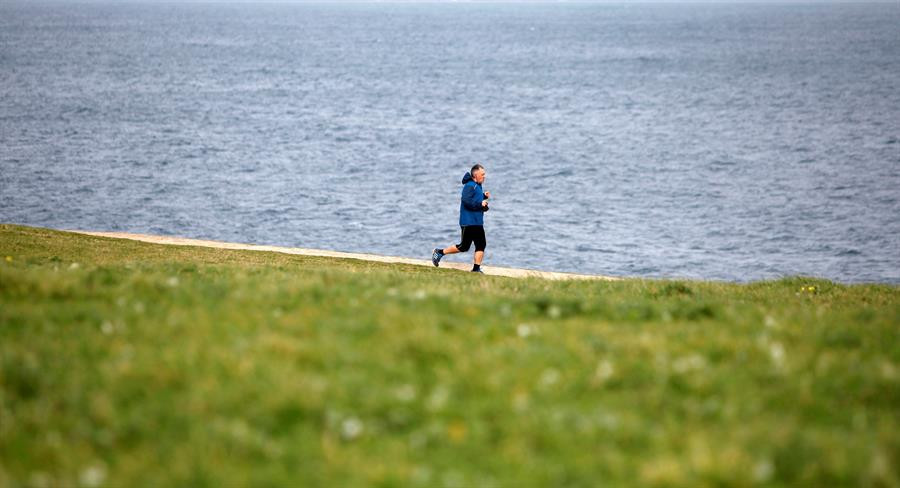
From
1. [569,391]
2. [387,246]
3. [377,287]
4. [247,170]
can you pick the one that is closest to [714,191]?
[387,246]

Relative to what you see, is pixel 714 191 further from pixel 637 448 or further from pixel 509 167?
pixel 637 448

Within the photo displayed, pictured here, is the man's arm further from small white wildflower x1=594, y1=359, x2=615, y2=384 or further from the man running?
small white wildflower x1=594, y1=359, x2=615, y2=384

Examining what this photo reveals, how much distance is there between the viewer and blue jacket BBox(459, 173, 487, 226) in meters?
26.0

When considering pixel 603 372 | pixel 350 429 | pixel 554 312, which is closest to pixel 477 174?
pixel 554 312

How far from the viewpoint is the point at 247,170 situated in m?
66.3

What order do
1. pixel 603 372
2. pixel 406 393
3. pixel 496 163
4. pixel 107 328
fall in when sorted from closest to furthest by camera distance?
pixel 406 393 < pixel 603 372 < pixel 107 328 < pixel 496 163

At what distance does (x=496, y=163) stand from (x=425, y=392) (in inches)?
2502

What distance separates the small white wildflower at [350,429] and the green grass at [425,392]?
1 cm

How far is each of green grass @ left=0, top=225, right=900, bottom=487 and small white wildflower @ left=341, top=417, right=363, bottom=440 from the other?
12mm

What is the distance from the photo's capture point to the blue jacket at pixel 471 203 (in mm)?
25953

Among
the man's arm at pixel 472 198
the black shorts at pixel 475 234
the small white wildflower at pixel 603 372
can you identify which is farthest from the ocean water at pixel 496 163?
the small white wildflower at pixel 603 372

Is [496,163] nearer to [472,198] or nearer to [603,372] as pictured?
[472,198]

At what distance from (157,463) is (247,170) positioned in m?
60.9

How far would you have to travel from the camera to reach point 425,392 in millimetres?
8164
